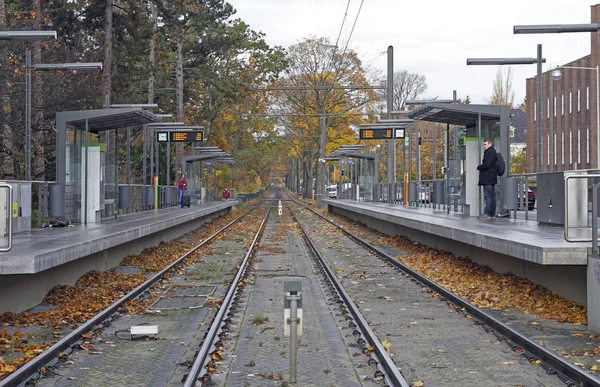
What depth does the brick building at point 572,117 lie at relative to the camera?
206ft

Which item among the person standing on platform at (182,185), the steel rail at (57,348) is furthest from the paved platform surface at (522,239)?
the person standing on platform at (182,185)

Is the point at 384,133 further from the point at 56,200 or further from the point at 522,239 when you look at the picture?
the point at 522,239

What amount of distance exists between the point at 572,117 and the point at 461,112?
51579 millimetres

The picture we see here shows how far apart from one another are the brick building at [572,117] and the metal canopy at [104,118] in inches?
1689

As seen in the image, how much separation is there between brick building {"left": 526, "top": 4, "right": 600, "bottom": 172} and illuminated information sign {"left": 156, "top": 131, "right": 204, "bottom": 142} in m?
31.6

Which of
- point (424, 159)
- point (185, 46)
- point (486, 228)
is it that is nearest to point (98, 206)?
point (486, 228)

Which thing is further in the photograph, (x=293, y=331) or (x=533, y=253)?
(x=533, y=253)

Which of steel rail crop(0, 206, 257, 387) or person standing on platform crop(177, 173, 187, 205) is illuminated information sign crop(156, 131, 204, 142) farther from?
steel rail crop(0, 206, 257, 387)

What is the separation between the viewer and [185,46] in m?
50.2

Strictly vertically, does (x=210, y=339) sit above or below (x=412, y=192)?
below

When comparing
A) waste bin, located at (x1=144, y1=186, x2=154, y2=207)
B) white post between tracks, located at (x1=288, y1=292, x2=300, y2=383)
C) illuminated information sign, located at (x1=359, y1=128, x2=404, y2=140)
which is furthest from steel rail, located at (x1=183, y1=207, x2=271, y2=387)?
illuminated information sign, located at (x1=359, y1=128, x2=404, y2=140)

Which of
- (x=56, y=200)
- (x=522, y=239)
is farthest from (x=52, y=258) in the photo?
(x=56, y=200)

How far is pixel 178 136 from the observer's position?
3694cm

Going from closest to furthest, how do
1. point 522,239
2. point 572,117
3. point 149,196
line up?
1. point 522,239
2. point 149,196
3. point 572,117
